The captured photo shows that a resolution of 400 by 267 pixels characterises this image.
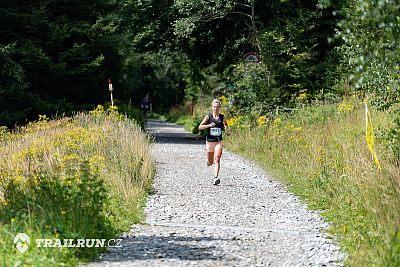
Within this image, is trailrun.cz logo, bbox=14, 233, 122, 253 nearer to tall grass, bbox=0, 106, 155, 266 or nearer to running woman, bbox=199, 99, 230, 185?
tall grass, bbox=0, 106, 155, 266

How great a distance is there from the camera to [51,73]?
2448 centimetres

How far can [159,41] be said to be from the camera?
30.8 meters

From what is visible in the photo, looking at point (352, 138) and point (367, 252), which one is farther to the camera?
point (352, 138)

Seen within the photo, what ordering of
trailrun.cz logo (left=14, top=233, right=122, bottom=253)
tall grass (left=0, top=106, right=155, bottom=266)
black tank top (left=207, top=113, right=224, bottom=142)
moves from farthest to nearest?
black tank top (left=207, top=113, right=224, bottom=142)
tall grass (left=0, top=106, right=155, bottom=266)
trailrun.cz logo (left=14, top=233, right=122, bottom=253)

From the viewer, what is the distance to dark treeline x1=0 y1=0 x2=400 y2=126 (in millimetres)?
23984

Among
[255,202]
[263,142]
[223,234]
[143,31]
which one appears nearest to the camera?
[223,234]

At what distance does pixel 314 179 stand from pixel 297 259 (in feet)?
16.6

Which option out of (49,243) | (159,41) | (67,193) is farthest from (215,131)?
(159,41)

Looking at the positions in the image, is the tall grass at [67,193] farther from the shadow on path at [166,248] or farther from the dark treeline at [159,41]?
the dark treeline at [159,41]

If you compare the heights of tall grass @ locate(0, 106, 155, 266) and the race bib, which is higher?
the race bib

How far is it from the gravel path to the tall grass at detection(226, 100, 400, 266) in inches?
14.1

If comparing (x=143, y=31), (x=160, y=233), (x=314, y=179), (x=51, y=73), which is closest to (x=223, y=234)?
(x=160, y=233)

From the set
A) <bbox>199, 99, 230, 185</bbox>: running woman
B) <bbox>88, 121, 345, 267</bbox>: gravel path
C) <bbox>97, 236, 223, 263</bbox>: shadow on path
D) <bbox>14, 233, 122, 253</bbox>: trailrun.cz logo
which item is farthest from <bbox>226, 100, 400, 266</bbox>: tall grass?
<bbox>14, 233, 122, 253</bbox>: trailrun.cz logo

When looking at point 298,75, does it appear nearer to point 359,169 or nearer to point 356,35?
point 359,169
